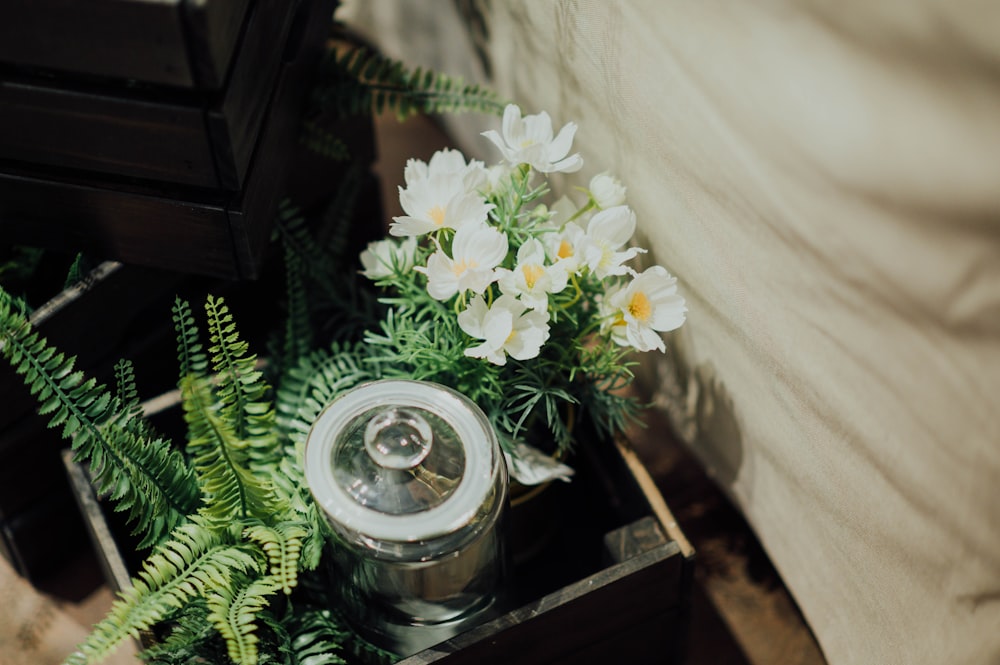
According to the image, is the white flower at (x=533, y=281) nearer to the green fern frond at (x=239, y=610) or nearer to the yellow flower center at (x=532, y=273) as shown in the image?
the yellow flower center at (x=532, y=273)

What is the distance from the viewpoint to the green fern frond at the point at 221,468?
69cm

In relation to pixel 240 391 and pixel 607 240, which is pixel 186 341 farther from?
pixel 607 240

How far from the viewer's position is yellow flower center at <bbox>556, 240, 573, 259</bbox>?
2.54 feet

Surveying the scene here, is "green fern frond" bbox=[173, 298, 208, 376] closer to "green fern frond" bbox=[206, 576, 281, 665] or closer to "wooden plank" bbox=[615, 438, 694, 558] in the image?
"green fern frond" bbox=[206, 576, 281, 665]

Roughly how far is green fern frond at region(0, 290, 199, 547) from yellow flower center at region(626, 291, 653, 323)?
38cm

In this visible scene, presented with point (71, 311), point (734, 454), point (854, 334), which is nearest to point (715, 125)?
point (854, 334)

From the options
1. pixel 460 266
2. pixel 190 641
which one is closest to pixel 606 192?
pixel 460 266

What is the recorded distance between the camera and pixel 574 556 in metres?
0.94

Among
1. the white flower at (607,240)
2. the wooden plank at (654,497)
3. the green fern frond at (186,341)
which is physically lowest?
the wooden plank at (654,497)

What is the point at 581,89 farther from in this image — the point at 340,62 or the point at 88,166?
the point at 88,166

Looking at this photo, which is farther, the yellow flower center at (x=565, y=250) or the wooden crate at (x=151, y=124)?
the yellow flower center at (x=565, y=250)

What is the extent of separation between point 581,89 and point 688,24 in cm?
20

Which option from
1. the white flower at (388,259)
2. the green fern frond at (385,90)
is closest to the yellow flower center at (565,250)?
the white flower at (388,259)

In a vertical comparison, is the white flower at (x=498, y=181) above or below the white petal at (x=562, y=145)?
below
